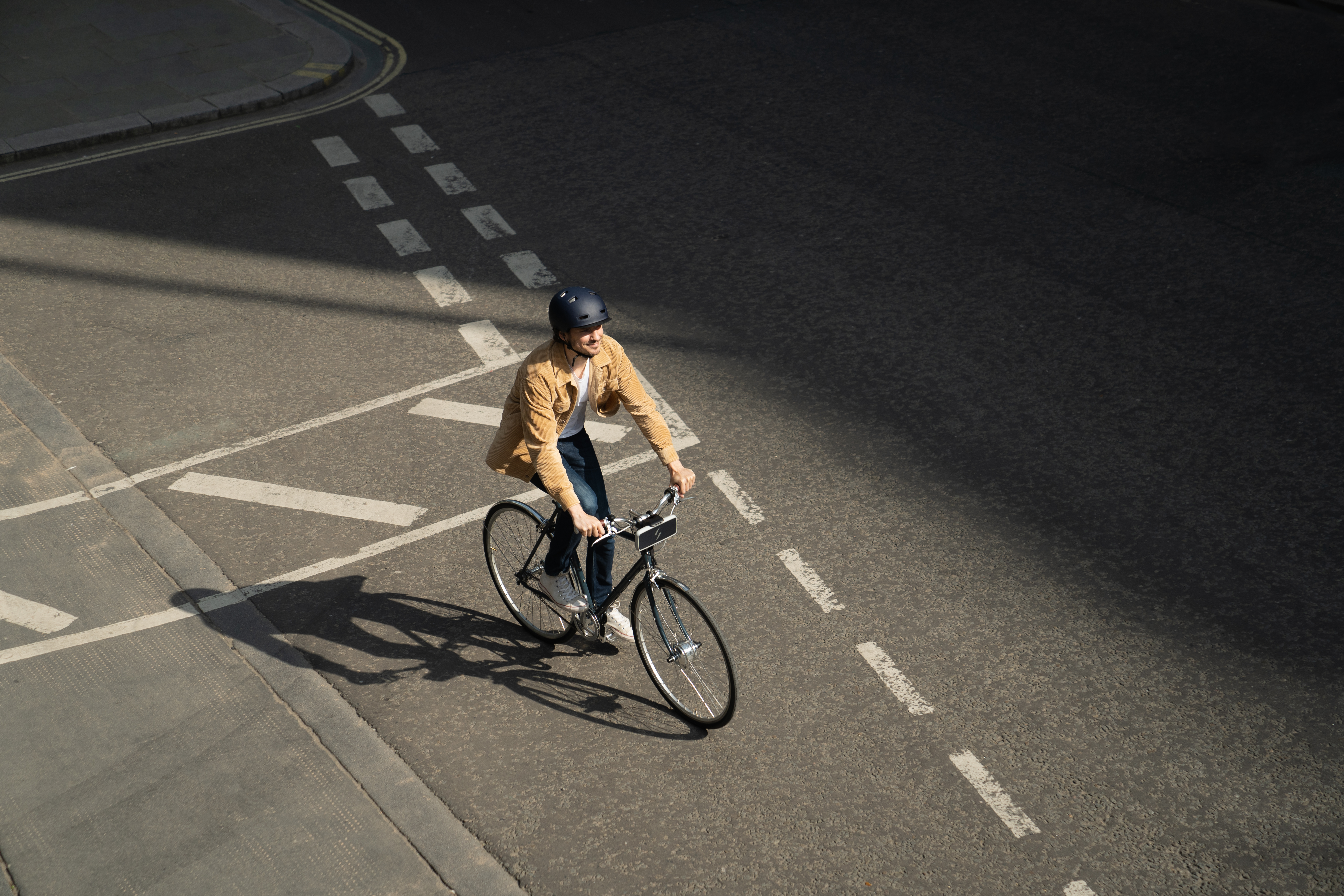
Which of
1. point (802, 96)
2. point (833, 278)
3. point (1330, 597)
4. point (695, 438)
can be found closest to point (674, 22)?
point (802, 96)

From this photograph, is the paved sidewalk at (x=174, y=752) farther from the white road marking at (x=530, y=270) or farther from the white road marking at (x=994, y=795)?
the white road marking at (x=530, y=270)

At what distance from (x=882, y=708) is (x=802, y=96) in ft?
28.5

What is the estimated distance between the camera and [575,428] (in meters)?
5.16

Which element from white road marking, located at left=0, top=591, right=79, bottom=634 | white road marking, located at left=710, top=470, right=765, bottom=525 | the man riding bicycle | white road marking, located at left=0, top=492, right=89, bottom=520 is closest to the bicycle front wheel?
the man riding bicycle

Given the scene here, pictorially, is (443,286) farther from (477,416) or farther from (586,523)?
(586,523)

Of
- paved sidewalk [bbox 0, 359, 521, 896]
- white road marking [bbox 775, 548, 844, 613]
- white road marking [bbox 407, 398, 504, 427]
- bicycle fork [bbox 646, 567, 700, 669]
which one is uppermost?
bicycle fork [bbox 646, 567, 700, 669]

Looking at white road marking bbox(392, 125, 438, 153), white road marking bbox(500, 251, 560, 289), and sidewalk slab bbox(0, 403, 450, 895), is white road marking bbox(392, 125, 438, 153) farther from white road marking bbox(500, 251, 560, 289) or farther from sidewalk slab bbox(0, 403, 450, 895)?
sidewalk slab bbox(0, 403, 450, 895)

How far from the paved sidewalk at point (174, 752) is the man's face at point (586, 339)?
6.90ft

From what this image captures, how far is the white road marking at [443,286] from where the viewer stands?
898 centimetres

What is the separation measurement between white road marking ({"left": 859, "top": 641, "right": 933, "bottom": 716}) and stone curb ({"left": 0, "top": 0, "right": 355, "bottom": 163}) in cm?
1035

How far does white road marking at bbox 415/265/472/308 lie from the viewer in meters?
8.98

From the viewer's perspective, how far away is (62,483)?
7.05 m

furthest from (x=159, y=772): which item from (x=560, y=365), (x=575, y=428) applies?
(x=560, y=365)

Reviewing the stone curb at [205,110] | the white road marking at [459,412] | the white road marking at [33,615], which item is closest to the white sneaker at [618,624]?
the white road marking at [459,412]
